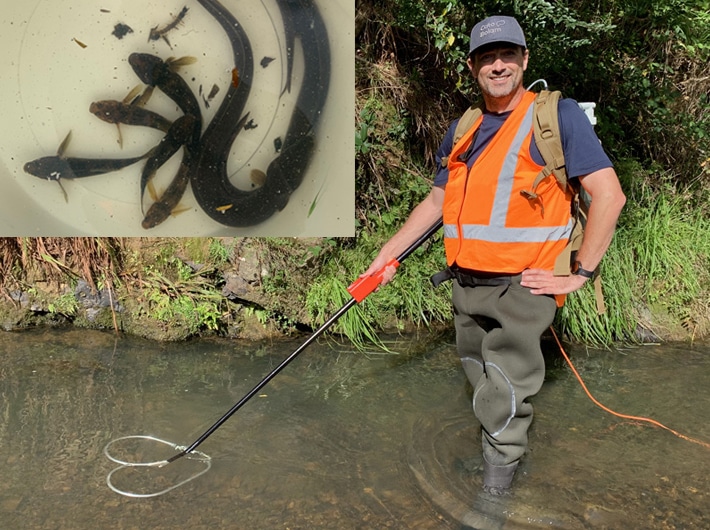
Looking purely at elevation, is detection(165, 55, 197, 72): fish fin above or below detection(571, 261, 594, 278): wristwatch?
above

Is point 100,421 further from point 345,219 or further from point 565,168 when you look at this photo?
point 565,168

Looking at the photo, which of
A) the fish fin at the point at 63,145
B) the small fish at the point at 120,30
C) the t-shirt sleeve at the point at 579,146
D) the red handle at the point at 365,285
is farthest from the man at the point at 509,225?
the fish fin at the point at 63,145

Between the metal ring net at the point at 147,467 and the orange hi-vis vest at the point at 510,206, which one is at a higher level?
the orange hi-vis vest at the point at 510,206

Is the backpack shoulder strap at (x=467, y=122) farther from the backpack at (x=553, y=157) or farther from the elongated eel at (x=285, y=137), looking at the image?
the elongated eel at (x=285, y=137)

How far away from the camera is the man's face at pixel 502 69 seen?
2.00 metres

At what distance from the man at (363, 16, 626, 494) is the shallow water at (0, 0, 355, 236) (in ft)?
1.90

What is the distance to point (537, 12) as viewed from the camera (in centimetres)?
313

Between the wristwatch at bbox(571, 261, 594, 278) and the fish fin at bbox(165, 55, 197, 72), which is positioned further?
the fish fin at bbox(165, 55, 197, 72)

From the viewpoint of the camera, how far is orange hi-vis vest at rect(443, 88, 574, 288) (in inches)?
78.1

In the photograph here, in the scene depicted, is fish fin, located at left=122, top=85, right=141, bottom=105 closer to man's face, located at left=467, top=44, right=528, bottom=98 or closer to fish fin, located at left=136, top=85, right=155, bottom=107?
fish fin, located at left=136, top=85, right=155, bottom=107

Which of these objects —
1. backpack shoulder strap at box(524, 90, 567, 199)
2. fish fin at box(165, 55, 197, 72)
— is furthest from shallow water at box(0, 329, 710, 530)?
fish fin at box(165, 55, 197, 72)

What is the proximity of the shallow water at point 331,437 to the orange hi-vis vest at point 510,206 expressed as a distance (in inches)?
37.3

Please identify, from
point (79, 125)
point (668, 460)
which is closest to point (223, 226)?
point (79, 125)

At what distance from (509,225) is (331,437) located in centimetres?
130
